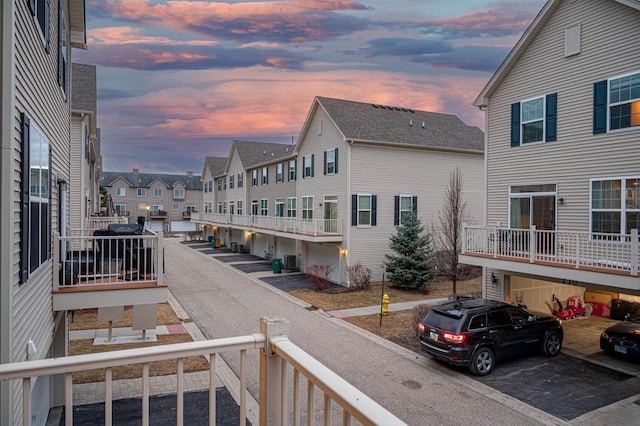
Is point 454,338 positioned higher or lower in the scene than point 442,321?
lower

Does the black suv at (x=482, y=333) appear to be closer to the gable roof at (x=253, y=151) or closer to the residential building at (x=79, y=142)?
the residential building at (x=79, y=142)

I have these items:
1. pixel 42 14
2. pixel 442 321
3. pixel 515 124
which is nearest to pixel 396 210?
pixel 515 124

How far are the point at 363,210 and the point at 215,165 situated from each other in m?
31.0

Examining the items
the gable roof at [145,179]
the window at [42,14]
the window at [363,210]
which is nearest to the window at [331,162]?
the window at [363,210]

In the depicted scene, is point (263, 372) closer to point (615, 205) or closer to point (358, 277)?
point (615, 205)

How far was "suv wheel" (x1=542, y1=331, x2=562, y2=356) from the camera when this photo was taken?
11906 mm

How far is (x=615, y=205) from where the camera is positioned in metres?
12.1

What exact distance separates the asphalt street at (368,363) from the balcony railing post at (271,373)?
6.42 meters

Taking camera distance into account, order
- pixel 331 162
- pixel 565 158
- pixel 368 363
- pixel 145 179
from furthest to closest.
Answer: pixel 145 179, pixel 331 162, pixel 565 158, pixel 368 363

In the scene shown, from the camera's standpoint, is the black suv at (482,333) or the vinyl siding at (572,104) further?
the vinyl siding at (572,104)

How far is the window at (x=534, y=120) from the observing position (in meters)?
13.8

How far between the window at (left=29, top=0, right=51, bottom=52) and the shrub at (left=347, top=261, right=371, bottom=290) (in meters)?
18.1

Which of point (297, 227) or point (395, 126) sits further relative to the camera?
point (297, 227)

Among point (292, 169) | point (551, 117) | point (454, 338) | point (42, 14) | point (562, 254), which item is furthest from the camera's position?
point (292, 169)
